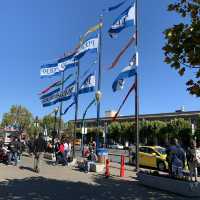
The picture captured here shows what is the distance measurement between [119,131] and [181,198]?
8318 cm

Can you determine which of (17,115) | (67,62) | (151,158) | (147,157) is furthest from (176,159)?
(17,115)

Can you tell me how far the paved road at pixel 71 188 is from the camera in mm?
11920

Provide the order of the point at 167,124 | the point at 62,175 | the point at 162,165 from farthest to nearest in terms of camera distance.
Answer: the point at 167,124 < the point at 162,165 < the point at 62,175

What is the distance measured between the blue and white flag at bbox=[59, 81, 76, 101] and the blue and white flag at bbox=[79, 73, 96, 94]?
10.4 feet

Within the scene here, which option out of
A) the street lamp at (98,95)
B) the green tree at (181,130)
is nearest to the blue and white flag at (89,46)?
the street lamp at (98,95)

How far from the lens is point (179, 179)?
13750 millimetres

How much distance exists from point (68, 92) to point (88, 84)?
529 cm

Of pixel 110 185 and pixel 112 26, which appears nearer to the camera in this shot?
pixel 110 185

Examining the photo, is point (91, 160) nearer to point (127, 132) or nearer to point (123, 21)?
point (123, 21)

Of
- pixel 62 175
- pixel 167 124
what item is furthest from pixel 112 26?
pixel 167 124

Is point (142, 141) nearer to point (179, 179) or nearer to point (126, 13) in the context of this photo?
point (126, 13)

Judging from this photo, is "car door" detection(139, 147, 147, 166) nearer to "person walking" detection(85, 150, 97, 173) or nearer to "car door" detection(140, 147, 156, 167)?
"car door" detection(140, 147, 156, 167)

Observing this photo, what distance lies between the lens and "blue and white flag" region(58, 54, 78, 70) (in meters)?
31.3

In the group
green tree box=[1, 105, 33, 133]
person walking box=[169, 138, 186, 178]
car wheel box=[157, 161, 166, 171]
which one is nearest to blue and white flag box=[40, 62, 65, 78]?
car wheel box=[157, 161, 166, 171]
